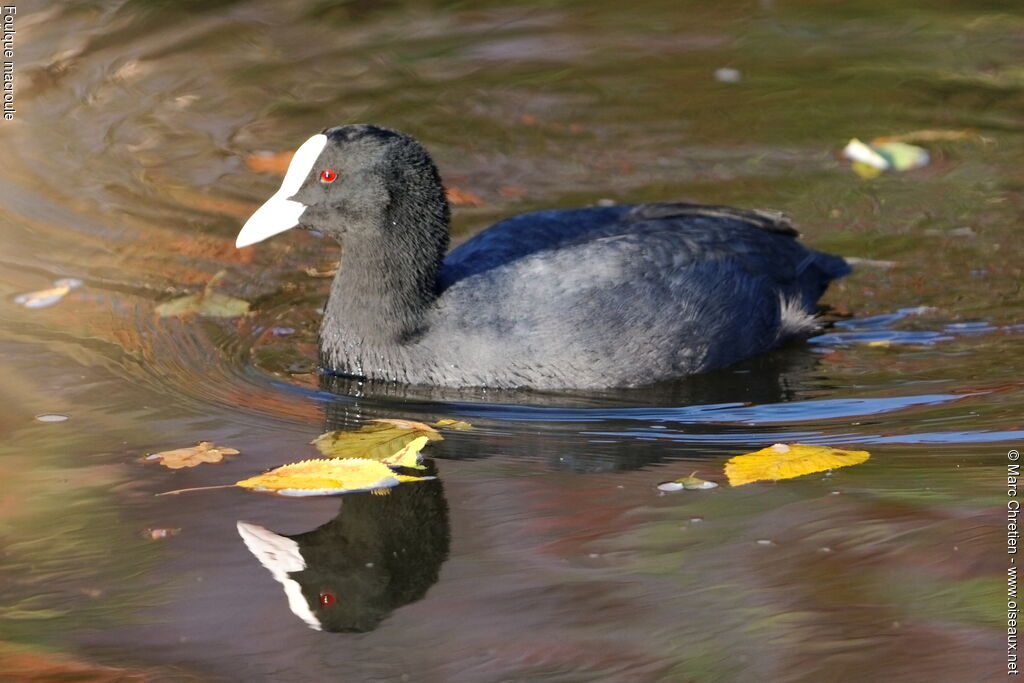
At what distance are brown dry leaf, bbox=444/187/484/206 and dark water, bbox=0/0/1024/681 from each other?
80mm

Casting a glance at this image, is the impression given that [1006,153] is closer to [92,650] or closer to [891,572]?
[891,572]

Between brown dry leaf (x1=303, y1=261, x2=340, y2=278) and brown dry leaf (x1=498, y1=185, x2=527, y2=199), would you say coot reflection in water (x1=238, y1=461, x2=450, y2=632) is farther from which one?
brown dry leaf (x1=498, y1=185, x2=527, y2=199)

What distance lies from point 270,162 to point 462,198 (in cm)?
117

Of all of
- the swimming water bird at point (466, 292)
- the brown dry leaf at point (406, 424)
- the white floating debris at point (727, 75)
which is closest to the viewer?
the brown dry leaf at point (406, 424)

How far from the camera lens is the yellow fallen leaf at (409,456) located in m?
4.71

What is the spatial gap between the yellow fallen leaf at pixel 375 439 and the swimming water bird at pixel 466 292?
1.42 ft

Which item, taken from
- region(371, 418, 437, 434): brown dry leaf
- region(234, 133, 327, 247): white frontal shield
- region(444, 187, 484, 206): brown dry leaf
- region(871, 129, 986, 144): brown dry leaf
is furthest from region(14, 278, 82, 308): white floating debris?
region(871, 129, 986, 144): brown dry leaf

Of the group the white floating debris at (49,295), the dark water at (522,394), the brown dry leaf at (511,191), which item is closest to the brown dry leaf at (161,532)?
the dark water at (522,394)

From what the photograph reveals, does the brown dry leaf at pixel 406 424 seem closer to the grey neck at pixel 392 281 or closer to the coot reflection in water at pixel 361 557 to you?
the grey neck at pixel 392 281

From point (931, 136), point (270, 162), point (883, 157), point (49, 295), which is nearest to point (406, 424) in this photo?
point (49, 295)

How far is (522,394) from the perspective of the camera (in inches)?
212

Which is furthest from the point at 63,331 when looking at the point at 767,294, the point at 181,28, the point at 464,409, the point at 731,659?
the point at 181,28

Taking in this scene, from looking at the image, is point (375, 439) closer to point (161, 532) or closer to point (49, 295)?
point (161, 532)

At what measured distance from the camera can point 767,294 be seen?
603cm
